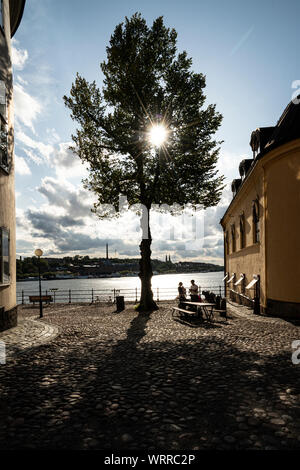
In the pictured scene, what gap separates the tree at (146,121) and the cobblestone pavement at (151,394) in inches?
417

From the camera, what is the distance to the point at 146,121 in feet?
56.5

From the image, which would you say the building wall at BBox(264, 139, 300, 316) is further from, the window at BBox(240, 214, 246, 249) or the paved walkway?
the paved walkway

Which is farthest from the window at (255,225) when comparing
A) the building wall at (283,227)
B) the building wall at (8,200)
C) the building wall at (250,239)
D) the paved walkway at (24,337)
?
the building wall at (8,200)

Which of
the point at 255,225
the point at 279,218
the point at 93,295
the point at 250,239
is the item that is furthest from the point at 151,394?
the point at 93,295

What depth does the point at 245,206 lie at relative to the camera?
64.1 feet

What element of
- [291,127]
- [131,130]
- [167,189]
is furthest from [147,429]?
[131,130]

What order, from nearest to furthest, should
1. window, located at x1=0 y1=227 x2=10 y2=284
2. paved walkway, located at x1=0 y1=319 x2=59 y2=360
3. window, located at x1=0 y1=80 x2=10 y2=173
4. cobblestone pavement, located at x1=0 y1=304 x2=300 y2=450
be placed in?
cobblestone pavement, located at x1=0 y1=304 x2=300 y2=450 < paved walkway, located at x1=0 y1=319 x2=59 y2=360 < window, located at x1=0 y1=227 x2=10 y2=284 < window, located at x1=0 y1=80 x2=10 y2=173

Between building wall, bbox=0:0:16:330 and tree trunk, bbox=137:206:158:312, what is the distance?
8.01 meters

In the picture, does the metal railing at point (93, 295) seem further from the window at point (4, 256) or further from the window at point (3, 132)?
the window at point (3, 132)

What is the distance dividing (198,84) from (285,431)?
17.7 metres

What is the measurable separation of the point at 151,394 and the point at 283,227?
419 inches

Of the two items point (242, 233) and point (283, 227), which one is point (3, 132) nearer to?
point (283, 227)

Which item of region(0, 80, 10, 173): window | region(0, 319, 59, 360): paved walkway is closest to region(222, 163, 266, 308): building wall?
region(0, 319, 59, 360): paved walkway

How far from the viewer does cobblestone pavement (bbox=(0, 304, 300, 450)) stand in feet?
11.3
